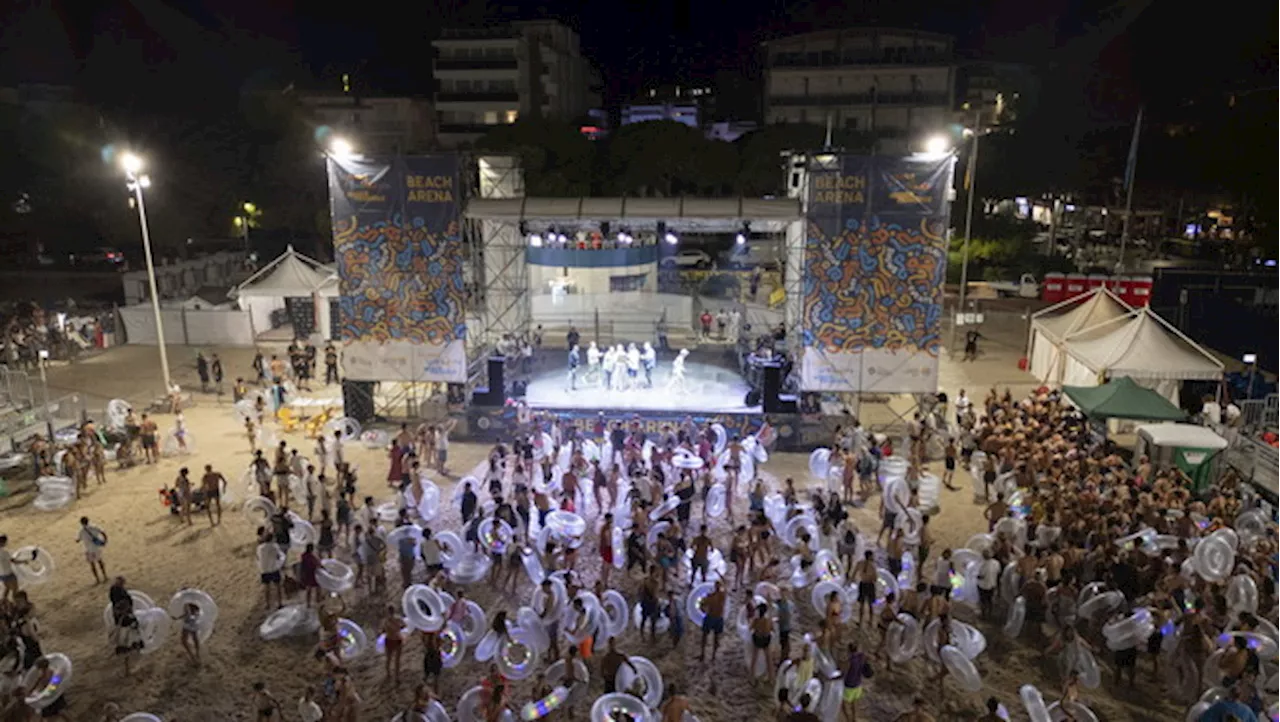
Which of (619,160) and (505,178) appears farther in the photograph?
(619,160)

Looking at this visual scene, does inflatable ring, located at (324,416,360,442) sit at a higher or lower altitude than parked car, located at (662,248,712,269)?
lower

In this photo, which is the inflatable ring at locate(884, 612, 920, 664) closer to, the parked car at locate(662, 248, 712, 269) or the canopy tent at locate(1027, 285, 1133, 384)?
the canopy tent at locate(1027, 285, 1133, 384)

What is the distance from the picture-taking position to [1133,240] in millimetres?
69438

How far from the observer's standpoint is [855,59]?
2318 inches

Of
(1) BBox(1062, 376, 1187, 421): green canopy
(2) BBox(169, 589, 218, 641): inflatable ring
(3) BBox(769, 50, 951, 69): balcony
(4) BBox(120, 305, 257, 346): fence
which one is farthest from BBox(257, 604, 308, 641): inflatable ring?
(3) BBox(769, 50, 951, 69): balcony

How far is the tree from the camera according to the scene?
47.5 meters

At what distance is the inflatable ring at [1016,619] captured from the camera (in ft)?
39.0

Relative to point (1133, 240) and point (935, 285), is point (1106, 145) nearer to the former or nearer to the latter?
point (1133, 240)

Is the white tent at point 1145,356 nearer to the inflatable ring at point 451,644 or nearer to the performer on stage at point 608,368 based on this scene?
the performer on stage at point 608,368

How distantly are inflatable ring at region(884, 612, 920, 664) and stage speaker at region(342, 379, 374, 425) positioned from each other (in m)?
15.7

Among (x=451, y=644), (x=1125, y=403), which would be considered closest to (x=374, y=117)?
(x=1125, y=403)

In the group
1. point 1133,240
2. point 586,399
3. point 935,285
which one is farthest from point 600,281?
point 1133,240

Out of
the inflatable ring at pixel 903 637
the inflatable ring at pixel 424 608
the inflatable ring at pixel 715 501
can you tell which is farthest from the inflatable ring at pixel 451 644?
the inflatable ring at pixel 715 501

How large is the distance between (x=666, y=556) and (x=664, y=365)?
1458 centimetres
